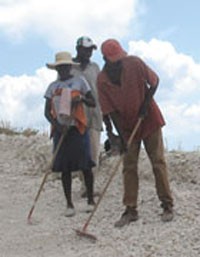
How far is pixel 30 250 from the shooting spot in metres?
8.09

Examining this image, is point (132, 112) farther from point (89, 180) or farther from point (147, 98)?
point (89, 180)

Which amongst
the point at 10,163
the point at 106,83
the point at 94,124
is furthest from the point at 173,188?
the point at 10,163

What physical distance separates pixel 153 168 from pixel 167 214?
1.68 ft

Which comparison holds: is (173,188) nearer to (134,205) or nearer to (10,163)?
(134,205)

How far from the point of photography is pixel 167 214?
8.38 m

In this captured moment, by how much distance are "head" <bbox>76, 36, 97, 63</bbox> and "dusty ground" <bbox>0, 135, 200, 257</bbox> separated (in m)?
1.80

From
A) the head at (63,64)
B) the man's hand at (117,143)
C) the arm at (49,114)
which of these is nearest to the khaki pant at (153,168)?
the man's hand at (117,143)

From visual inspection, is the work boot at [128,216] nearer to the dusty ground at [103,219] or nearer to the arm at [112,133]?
the dusty ground at [103,219]

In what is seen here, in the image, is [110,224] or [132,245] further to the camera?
[110,224]

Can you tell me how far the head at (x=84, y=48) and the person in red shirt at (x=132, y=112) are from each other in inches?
41.3

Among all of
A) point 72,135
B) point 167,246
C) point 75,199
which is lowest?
point 167,246

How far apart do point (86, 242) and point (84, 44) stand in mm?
2563

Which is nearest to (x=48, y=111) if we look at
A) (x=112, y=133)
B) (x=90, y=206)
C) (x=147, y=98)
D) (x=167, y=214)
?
(x=112, y=133)

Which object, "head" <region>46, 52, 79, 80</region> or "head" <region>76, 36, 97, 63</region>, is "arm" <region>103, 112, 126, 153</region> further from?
"head" <region>76, 36, 97, 63</region>
